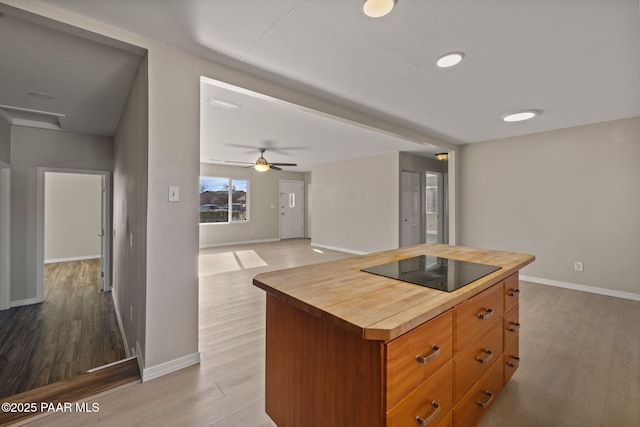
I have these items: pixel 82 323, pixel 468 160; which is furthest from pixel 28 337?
pixel 468 160

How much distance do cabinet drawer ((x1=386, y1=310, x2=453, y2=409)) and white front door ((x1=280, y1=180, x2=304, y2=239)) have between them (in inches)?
333

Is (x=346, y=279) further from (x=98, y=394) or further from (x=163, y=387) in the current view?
(x=98, y=394)

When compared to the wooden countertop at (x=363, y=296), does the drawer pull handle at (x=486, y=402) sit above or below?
below

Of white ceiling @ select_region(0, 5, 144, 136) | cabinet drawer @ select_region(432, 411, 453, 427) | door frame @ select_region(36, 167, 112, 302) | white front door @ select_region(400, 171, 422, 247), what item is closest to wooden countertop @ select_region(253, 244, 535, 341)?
cabinet drawer @ select_region(432, 411, 453, 427)

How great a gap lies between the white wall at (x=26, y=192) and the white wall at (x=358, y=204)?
5.61m

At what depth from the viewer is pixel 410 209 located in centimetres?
659

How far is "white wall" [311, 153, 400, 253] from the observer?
20.9 feet

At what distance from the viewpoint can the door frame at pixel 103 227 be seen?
3855 mm

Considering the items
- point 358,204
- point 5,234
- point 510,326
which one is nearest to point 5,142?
point 5,234

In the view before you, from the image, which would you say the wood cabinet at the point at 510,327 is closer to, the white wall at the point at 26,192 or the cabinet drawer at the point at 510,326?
the cabinet drawer at the point at 510,326

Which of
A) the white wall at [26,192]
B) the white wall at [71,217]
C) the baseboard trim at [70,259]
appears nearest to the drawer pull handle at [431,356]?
the white wall at [26,192]

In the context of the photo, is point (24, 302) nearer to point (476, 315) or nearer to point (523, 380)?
point (476, 315)

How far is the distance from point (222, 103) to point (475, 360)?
134 inches

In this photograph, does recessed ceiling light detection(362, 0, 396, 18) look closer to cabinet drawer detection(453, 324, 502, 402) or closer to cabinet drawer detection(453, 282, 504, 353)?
cabinet drawer detection(453, 282, 504, 353)
